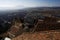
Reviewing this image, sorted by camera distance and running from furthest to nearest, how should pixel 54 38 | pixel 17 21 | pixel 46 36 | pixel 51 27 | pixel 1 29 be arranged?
pixel 1 29 < pixel 17 21 < pixel 51 27 < pixel 46 36 < pixel 54 38

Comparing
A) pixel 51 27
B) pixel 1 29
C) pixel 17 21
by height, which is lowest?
pixel 1 29

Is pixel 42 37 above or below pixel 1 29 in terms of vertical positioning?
above

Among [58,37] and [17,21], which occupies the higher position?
[58,37]

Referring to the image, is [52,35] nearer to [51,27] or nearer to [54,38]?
[54,38]

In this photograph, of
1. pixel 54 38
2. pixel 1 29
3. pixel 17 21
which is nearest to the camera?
pixel 54 38

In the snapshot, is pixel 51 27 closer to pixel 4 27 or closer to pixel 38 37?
pixel 38 37

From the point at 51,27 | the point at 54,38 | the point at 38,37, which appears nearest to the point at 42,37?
the point at 38,37

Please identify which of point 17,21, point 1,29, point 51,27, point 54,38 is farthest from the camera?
point 1,29

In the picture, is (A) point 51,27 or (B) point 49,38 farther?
(A) point 51,27

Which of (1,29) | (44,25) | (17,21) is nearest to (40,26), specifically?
(44,25)
